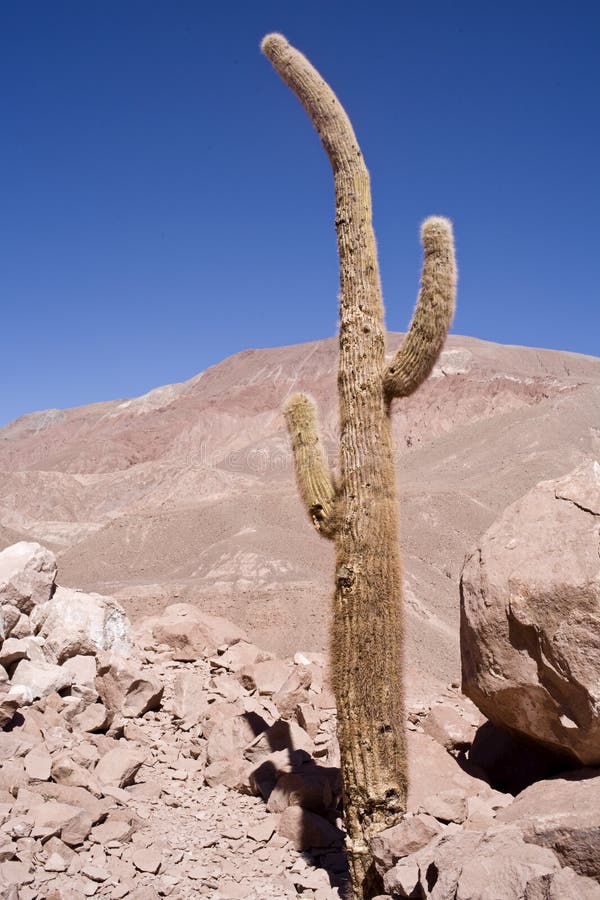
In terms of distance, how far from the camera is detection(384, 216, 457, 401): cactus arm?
4.45 meters

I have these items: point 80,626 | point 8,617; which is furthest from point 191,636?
point 8,617

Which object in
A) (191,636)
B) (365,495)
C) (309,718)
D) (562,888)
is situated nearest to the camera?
(562,888)

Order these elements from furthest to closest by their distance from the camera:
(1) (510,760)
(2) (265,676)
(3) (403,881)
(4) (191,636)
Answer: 1. (4) (191,636)
2. (2) (265,676)
3. (1) (510,760)
4. (3) (403,881)

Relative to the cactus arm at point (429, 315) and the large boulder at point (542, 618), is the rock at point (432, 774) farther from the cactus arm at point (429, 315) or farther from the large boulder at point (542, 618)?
the cactus arm at point (429, 315)

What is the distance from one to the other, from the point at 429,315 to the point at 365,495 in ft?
3.84

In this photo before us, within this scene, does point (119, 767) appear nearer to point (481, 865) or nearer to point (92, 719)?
point (92, 719)

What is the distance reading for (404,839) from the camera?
3.80 metres

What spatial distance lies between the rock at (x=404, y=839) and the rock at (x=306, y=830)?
1.04 metres

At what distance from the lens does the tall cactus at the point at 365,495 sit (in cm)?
424

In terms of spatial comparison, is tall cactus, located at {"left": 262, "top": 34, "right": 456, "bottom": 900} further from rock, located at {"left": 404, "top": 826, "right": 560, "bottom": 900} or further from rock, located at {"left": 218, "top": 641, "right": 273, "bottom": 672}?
rock, located at {"left": 218, "top": 641, "right": 273, "bottom": 672}

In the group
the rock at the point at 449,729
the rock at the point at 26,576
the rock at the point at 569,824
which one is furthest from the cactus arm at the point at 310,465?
the rock at the point at 26,576

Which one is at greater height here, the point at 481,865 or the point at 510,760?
the point at 481,865

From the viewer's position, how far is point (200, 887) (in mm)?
4266

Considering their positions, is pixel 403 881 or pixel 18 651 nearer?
pixel 403 881
